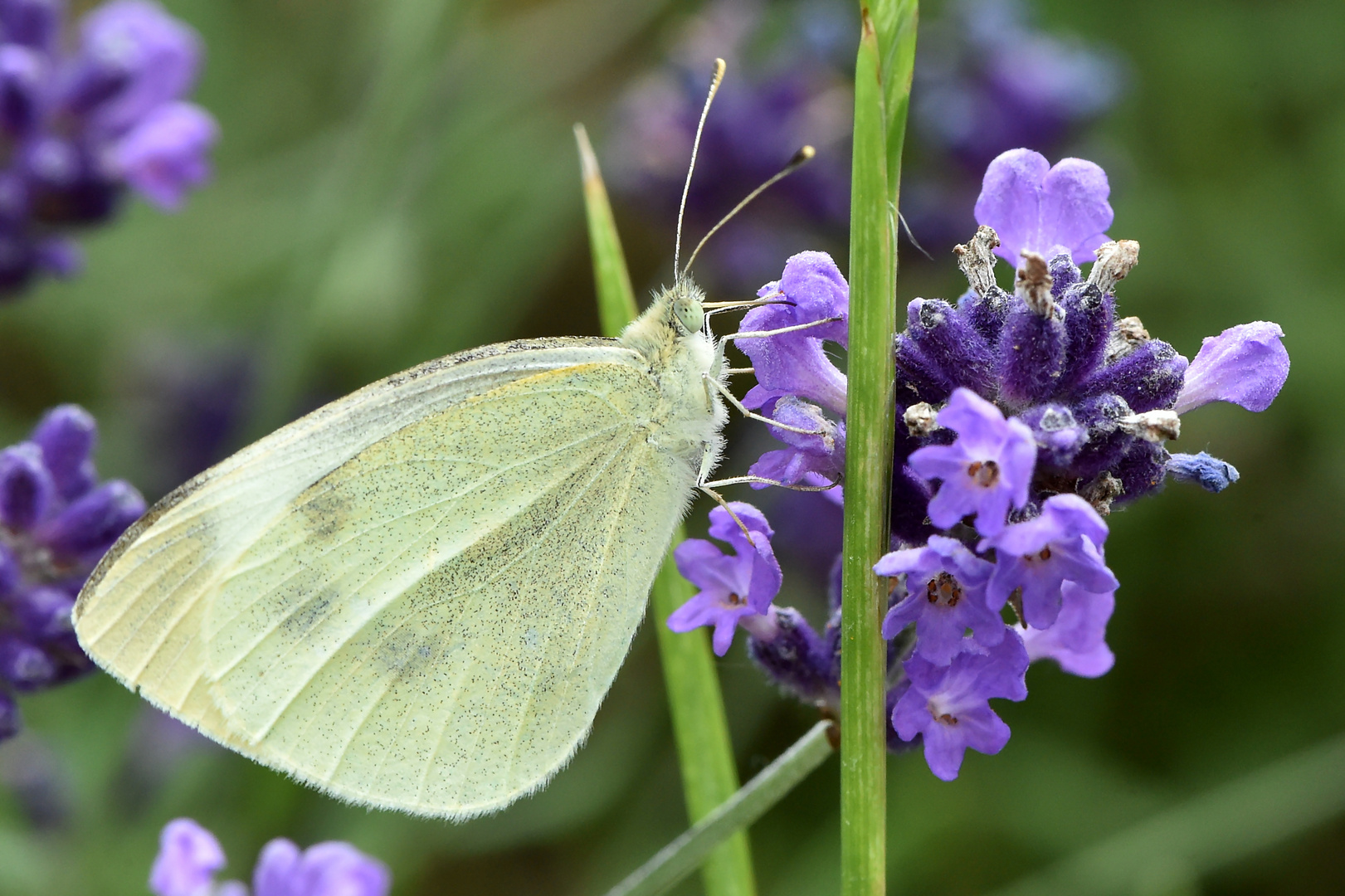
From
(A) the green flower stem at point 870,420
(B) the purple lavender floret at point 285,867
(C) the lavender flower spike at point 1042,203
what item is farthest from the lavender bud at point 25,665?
(C) the lavender flower spike at point 1042,203

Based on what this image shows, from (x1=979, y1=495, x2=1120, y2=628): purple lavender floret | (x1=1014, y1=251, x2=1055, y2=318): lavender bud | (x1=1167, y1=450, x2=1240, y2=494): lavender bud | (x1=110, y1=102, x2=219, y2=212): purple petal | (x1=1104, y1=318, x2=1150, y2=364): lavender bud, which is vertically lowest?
(x1=979, y1=495, x2=1120, y2=628): purple lavender floret

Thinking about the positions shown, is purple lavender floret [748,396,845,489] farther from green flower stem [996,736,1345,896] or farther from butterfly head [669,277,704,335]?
green flower stem [996,736,1345,896]

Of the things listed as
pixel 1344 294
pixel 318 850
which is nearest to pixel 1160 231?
pixel 1344 294

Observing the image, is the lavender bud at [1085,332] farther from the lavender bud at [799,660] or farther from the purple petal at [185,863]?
the purple petal at [185,863]

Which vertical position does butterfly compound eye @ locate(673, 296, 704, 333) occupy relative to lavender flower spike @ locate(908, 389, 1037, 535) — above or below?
above

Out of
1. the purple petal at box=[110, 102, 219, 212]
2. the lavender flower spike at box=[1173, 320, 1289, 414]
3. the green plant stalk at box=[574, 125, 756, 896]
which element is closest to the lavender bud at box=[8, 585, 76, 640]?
the green plant stalk at box=[574, 125, 756, 896]

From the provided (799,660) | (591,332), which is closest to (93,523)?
(799,660)

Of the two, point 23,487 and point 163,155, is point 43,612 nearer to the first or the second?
point 23,487
